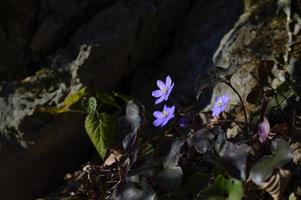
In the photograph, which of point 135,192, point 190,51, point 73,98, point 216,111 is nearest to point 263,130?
point 216,111

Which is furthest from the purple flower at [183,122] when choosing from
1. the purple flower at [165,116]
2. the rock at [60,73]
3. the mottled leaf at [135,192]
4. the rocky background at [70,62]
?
the rock at [60,73]

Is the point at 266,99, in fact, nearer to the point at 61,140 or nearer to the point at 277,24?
the point at 277,24

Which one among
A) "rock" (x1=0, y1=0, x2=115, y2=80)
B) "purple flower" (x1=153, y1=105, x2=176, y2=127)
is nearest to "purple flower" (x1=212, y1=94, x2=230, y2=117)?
"purple flower" (x1=153, y1=105, x2=176, y2=127)

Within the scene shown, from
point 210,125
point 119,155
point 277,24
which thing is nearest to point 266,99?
point 210,125

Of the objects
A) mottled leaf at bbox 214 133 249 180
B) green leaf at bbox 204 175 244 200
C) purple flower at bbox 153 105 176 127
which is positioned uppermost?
purple flower at bbox 153 105 176 127

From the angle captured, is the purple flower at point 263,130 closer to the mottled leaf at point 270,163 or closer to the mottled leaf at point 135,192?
the mottled leaf at point 270,163

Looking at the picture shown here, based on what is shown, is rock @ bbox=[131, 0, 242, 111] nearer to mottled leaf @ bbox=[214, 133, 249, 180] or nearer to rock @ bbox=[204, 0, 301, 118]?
rock @ bbox=[204, 0, 301, 118]

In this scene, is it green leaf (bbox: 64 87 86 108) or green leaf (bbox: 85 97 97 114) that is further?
green leaf (bbox: 64 87 86 108)
